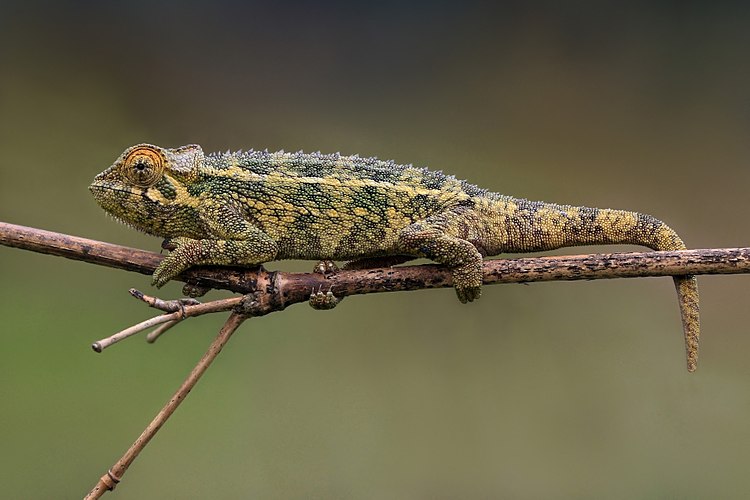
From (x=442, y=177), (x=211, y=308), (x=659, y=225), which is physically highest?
(x=442, y=177)

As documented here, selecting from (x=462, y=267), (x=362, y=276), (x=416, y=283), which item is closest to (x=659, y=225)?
(x=462, y=267)

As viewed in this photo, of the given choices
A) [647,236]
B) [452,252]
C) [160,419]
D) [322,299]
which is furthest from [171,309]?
[647,236]

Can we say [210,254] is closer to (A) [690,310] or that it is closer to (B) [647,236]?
(B) [647,236]

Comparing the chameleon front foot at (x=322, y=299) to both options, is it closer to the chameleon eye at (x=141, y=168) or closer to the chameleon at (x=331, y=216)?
the chameleon at (x=331, y=216)

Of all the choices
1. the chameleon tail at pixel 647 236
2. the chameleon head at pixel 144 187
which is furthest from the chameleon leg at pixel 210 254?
the chameleon tail at pixel 647 236

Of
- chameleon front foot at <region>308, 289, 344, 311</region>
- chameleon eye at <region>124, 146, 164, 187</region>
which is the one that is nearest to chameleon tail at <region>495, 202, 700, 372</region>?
chameleon front foot at <region>308, 289, 344, 311</region>

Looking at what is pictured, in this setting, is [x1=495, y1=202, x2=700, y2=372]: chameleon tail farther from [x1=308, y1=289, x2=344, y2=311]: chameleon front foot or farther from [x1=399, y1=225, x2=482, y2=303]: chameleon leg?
[x1=308, y1=289, x2=344, y2=311]: chameleon front foot

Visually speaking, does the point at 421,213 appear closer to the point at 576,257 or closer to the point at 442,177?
the point at 442,177
